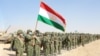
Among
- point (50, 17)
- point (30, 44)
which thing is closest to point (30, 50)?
point (30, 44)

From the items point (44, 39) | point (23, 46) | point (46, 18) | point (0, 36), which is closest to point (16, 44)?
point (23, 46)

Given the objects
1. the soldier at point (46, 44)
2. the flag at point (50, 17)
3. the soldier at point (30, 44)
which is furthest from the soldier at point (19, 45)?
the soldier at point (46, 44)

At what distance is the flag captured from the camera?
12477 millimetres

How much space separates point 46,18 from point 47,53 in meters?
6.97

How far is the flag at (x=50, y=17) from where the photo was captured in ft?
40.9

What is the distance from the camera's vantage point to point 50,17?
41.4ft

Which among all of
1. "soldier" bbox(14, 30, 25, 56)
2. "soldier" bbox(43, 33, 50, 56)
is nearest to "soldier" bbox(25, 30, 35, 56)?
"soldier" bbox(14, 30, 25, 56)

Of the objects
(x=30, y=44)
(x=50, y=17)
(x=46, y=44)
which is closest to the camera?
(x=50, y=17)

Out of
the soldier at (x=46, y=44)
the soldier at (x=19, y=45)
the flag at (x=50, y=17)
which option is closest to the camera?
the flag at (x=50, y=17)

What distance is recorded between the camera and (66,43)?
30156mm

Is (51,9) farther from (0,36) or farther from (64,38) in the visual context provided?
(0,36)

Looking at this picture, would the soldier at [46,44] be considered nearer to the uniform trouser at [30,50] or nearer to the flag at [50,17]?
the uniform trouser at [30,50]

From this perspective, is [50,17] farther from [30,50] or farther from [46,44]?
[46,44]

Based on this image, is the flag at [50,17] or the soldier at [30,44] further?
the soldier at [30,44]
